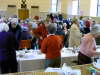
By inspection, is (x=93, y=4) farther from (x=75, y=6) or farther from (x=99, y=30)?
(x=99, y=30)

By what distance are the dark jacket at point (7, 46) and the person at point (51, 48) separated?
0.57 meters

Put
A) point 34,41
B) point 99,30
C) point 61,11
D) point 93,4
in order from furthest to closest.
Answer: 1. point 61,11
2. point 93,4
3. point 34,41
4. point 99,30

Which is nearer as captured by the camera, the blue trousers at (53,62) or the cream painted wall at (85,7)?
the blue trousers at (53,62)

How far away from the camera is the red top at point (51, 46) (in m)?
4.07

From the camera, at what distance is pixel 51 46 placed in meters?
4.09

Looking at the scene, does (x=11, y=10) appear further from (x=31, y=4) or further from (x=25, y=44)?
(x=25, y=44)

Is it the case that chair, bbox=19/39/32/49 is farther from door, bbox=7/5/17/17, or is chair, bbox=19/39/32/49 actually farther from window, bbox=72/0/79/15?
door, bbox=7/5/17/17

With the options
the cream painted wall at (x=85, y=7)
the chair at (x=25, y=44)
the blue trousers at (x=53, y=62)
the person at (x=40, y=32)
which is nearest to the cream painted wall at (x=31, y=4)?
the cream painted wall at (x=85, y=7)

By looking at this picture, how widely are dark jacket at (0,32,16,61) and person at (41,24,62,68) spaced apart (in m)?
0.57

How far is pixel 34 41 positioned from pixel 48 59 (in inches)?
93.9

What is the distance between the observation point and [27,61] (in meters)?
4.61

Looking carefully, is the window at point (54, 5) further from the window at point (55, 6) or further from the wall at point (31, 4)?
the wall at point (31, 4)

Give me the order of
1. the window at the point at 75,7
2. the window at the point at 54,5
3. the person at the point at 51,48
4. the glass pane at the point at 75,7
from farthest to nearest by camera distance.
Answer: the window at the point at 54,5 < the glass pane at the point at 75,7 < the window at the point at 75,7 < the person at the point at 51,48

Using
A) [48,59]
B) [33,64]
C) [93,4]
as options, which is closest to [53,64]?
[48,59]
